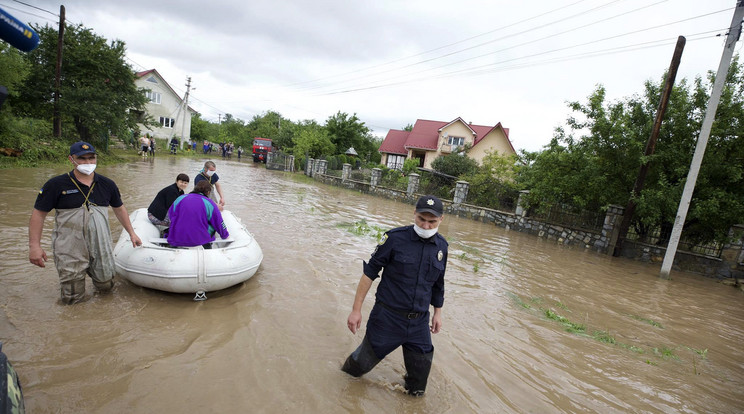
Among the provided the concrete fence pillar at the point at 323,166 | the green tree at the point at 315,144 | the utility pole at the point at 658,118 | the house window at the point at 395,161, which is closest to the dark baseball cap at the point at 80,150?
the utility pole at the point at 658,118

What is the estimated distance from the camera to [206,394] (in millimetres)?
2938

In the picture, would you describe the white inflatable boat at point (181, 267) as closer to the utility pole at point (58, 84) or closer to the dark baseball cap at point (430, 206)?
the dark baseball cap at point (430, 206)

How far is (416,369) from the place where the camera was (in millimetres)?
2982

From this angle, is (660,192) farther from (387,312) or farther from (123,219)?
(123,219)

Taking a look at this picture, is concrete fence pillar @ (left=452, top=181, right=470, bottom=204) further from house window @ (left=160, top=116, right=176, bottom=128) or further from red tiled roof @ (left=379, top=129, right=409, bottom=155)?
house window @ (left=160, top=116, right=176, bottom=128)

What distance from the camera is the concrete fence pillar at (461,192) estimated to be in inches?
685

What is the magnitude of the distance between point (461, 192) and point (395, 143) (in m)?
21.2

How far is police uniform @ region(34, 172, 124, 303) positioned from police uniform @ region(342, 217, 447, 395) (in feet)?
10.3

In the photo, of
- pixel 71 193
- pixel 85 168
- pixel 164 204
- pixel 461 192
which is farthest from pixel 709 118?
pixel 71 193

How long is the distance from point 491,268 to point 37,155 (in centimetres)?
1831

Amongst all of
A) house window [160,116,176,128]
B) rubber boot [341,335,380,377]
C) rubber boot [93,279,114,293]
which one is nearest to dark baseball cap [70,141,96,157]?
rubber boot [93,279,114,293]

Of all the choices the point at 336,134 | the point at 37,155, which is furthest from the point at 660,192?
the point at 336,134

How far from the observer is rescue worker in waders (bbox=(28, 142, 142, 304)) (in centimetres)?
355

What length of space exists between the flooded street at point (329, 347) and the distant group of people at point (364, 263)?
417 millimetres
